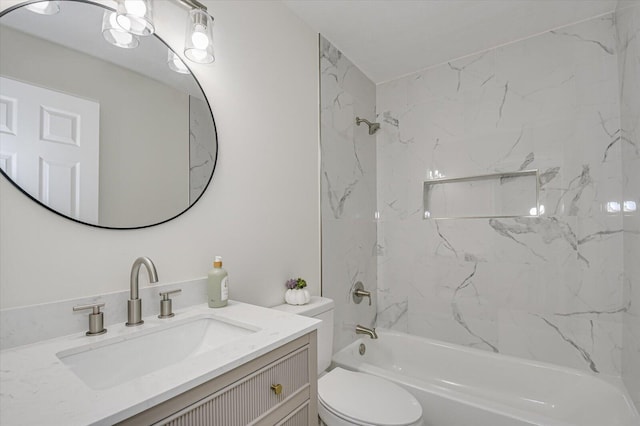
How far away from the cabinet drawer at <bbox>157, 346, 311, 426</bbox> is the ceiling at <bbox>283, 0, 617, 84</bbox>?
5.99 ft

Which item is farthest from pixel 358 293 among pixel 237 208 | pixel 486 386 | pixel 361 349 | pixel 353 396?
pixel 237 208

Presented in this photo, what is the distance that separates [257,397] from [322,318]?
84cm

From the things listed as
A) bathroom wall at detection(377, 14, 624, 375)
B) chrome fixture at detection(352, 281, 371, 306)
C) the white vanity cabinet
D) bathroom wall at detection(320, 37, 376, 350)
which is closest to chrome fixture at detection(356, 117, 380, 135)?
bathroom wall at detection(320, 37, 376, 350)

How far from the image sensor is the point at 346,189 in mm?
2312

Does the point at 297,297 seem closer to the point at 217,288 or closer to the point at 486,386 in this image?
the point at 217,288

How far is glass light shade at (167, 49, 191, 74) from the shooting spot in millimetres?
1233

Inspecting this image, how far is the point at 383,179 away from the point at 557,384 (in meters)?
1.75

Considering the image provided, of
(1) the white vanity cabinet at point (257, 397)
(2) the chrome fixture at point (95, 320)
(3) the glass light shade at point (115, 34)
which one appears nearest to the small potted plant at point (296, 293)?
(1) the white vanity cabinet at point (257, 397)

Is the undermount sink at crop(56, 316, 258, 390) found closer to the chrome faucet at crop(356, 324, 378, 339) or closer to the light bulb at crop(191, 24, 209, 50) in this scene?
the light bulb at crop(191, 24, 209, 50)

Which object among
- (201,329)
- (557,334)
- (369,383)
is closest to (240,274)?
(201,329)

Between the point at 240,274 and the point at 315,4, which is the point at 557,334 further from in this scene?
the point at 315,4

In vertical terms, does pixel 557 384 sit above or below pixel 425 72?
below

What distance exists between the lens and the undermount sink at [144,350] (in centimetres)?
85

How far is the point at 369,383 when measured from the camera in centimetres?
163
